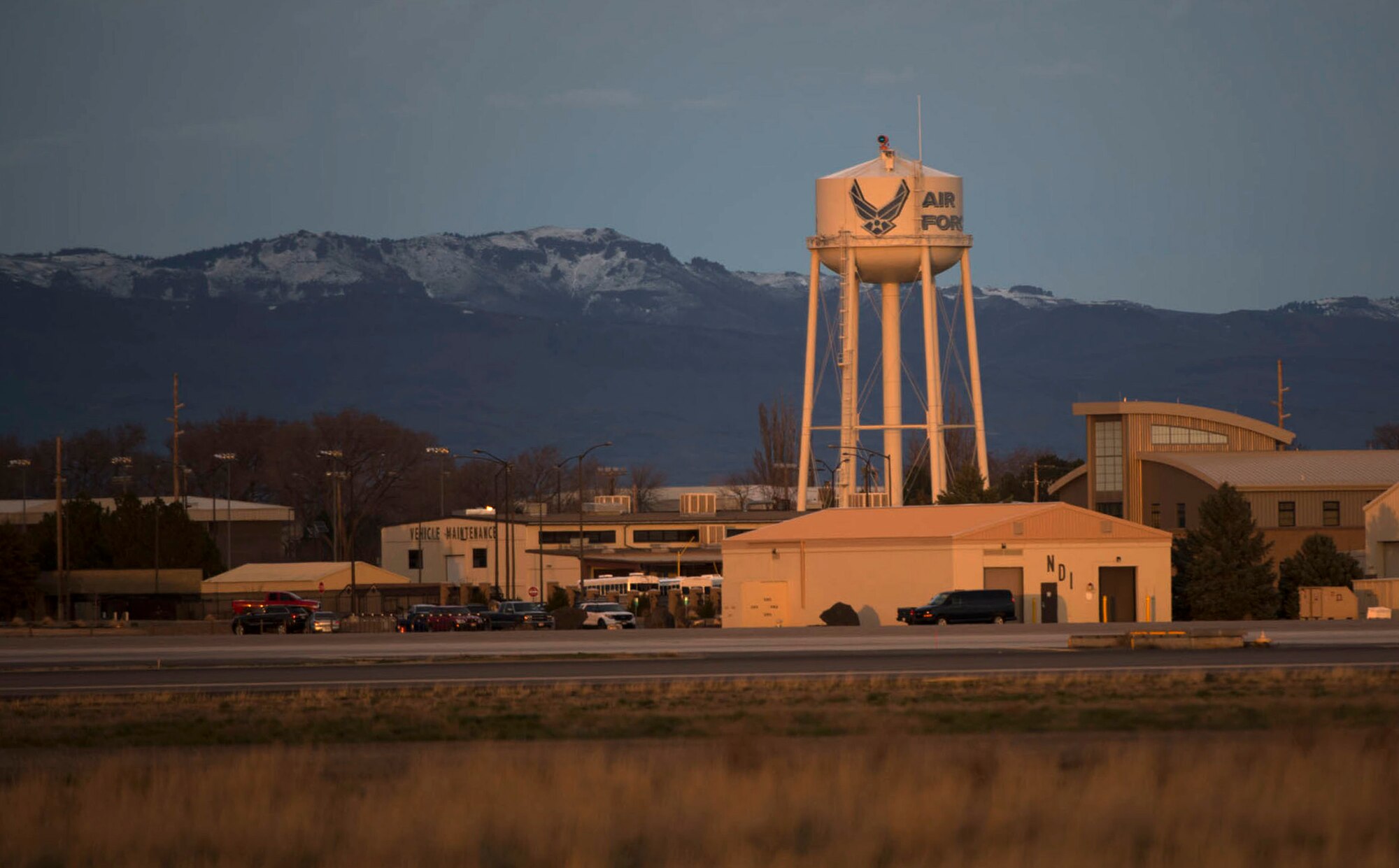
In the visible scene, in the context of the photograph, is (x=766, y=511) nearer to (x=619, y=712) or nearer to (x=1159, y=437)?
(x=1159, y=437)

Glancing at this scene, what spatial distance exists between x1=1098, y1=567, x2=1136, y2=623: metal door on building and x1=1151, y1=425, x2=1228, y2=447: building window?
30025 mm

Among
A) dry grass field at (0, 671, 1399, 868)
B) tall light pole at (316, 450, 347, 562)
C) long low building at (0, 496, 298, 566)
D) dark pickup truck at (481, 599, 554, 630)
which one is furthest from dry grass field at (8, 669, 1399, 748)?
long low building at (0, 496, 298, 566)

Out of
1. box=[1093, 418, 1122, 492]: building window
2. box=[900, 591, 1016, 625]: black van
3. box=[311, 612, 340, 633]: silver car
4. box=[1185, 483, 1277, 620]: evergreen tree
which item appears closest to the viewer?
box=[900, 591, 1016, 625]: black van

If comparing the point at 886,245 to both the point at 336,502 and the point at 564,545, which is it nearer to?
the point at 336,502

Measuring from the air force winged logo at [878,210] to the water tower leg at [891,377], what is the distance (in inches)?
201

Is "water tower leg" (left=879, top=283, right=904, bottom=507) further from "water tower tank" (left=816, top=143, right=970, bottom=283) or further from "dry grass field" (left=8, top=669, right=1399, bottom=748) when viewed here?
"dry grass field" (left=8, top=669, right=1399, bottom=748)

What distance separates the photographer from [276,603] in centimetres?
7900

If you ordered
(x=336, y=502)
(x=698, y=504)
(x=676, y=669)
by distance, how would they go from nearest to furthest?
1. (x=676, y=669)
2. (x=336, y=502)
3. (x=698, y=504)

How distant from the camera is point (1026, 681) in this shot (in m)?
30.7

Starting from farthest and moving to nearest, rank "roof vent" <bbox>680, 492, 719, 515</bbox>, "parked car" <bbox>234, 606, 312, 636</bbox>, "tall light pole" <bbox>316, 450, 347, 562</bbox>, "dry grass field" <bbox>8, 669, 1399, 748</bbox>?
"roof vent" <bbox>680, 492, 719, 515</bbox> → "tall light pole" <bbox>316, 450, 347, 562</bbox> → "parked car" <bbox>234, 606, 312, 636</bbox> → "dry grass field" <bbox>8, 669, 1399, 748</bbox>

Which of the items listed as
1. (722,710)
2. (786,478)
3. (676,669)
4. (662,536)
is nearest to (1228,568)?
(676,669)

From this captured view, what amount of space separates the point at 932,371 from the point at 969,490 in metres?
10.4

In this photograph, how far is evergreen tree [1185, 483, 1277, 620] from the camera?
66.9 m

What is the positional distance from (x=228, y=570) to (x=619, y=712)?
8056 cm
